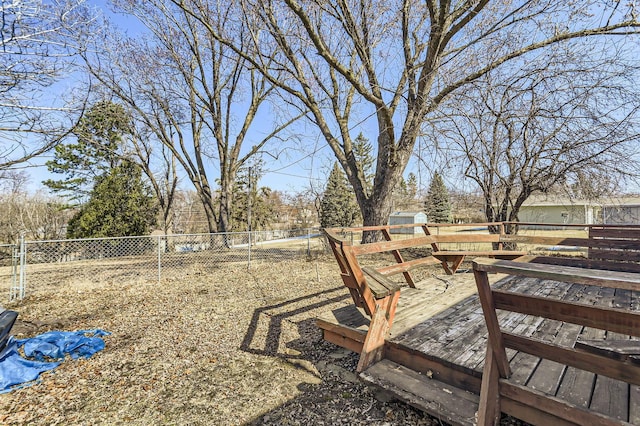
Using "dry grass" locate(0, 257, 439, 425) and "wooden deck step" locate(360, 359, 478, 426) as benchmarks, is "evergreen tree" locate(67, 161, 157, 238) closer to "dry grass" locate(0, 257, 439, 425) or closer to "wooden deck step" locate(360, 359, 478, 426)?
"dry grass" locate(0, 257, 439, 425)

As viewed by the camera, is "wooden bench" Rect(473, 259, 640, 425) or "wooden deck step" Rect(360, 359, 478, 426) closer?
"wooden bench" Rect(473, 259, 640, 425)

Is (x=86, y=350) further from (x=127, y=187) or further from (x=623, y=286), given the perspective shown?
(x=127, y=187)

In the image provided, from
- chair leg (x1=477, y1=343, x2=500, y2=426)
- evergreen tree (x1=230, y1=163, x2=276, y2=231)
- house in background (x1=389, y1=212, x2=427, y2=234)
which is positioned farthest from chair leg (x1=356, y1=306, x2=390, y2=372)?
house in background (x1=389, y1=212, x2=427, y2=234)

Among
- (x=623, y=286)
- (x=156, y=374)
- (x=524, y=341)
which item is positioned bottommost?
(x=156, y=374)

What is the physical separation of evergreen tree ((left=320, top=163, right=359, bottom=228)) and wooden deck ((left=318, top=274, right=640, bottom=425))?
80.0 feet

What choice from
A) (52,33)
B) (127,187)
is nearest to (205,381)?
(52,33)

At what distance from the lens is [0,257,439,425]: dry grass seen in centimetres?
222

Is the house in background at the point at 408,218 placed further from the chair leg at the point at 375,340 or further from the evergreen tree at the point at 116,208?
the chair leg at the point at 375,340

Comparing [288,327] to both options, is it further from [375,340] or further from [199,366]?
[375,340]

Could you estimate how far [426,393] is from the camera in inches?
78.4

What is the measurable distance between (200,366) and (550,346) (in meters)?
2.95

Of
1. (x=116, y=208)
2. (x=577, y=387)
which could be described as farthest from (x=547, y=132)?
(x=116, y=208)

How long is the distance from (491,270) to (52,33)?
17.7 ft

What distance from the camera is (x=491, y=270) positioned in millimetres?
1407
